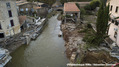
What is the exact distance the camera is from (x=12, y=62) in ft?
54.4

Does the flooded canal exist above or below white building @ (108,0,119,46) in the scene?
below

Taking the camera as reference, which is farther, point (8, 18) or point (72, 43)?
point (8, 18)

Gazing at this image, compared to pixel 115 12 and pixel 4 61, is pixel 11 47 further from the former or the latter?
pixel 115 12

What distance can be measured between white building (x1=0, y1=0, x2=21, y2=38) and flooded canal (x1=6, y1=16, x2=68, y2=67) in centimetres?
431

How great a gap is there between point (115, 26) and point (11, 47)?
63.7 feet

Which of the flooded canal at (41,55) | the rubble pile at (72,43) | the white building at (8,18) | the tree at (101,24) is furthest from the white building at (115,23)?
the white building at (8,18)

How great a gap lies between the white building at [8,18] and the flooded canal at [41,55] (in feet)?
14.1

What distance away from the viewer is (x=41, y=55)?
18.3 metres

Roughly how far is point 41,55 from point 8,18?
403 inches

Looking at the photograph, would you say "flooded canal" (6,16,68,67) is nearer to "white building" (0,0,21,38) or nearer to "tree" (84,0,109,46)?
"white building" (0,0,21,38)

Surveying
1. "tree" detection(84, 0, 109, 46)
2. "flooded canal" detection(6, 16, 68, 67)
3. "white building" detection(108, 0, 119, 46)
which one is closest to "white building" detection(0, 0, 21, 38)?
"flooded canal" detection(6, 16, 68, 67)

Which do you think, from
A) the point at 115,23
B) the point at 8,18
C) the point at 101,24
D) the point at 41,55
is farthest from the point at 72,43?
the point at 8,18

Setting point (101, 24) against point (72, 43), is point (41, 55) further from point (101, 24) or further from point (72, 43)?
point (101, 24)

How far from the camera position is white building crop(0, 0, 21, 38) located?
742 inches
